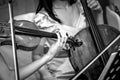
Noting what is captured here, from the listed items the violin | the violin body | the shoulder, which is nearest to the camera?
the violin

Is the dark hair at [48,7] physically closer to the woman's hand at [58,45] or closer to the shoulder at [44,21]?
the shoulder at [44,21]

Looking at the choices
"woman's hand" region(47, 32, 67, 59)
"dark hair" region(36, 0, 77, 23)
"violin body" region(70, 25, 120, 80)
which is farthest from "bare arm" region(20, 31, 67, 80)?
"dark hair" region(36, 0, 77, 23)

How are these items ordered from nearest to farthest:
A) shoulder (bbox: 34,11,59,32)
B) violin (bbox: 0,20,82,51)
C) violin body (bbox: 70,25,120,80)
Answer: violin (bbox: 0,20,82,51), violin body (bbox: 70,25,120,80), shoulder (bbox: 34,11,59,32)

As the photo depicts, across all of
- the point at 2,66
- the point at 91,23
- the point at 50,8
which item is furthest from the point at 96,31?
the point at 2,66

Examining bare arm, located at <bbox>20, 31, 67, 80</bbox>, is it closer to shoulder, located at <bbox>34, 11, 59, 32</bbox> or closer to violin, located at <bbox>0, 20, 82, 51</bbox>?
violin, located at <bbox>0, 20, 82, 51</bbox>

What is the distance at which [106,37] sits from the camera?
4.34 feet

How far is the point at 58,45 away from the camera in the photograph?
1035mm

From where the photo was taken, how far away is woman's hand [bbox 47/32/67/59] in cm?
103

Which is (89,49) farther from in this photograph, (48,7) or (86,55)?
(48,7)

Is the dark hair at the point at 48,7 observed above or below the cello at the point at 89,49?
above

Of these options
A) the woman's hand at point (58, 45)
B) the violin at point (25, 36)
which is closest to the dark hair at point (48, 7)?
the violin at point (25, 36)

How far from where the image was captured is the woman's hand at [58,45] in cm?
103

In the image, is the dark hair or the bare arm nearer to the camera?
the bare arm

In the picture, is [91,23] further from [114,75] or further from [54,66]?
[114,75]
